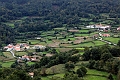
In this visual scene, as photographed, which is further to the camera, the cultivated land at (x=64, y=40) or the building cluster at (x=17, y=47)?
the building cluster at (x=17, y=47)

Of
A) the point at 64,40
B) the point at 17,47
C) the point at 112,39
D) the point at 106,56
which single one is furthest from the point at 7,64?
the point at 112,39

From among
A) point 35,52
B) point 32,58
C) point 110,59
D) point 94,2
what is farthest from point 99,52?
point 94,2

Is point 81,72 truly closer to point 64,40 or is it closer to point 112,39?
point 112,39

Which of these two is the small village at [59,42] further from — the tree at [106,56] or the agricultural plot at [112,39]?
the tree at [106,56]

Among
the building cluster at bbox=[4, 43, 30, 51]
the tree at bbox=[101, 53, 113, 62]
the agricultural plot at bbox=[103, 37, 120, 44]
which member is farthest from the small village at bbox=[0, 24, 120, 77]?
the tree at bbox=[101, 53, 113, 62]

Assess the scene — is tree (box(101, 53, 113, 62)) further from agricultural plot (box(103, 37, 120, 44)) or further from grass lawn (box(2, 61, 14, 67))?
agricultural plot (box(103, 37, 120, 44))

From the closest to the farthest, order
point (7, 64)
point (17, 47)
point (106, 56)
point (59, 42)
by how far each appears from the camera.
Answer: point (106, 56) < point (7, 64) < point (17, 47) < point (59, 42)

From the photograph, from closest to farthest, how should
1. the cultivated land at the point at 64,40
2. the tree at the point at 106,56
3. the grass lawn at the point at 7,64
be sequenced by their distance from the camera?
the tree at the point at 106,56
the grass lawn at the point at 7,64
the cultivated land at the point at 64,40

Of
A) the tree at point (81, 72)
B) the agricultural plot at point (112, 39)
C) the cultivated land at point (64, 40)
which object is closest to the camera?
the tree at point (81, 72)

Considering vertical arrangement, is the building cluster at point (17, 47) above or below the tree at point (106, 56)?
below

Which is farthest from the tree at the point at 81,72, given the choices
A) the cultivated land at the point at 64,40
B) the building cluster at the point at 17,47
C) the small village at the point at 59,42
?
the building cluster at the point at 17,47

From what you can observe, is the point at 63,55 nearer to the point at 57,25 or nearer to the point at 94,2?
the point at 57,25
